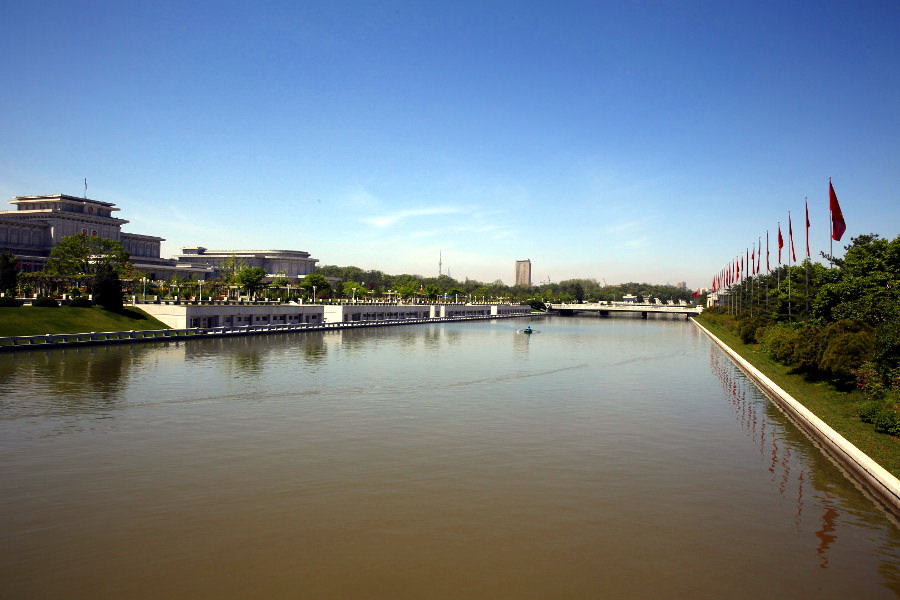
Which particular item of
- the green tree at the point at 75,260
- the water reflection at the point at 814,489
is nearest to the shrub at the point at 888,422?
the water reflection at the point at 814,489

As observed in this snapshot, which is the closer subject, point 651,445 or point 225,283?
point 651,445

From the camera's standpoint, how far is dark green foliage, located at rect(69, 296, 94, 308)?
6719 centimetres

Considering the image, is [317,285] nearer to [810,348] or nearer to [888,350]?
[810,348]

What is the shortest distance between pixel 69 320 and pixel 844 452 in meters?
64.5

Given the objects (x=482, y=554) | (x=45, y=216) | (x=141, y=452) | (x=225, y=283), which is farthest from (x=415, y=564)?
(x=45, y=216)

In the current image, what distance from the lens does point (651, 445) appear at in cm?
2381

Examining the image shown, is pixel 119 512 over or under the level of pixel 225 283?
under

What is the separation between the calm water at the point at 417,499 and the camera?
41.2 feet

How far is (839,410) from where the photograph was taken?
94.1 feet

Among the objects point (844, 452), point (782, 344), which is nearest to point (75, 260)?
point (782, 344)

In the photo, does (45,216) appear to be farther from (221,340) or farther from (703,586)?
(703,586)

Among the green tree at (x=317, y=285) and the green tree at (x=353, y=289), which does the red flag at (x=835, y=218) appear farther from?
the green tree at (x=353, y=289)

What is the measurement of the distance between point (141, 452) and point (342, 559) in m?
11.7

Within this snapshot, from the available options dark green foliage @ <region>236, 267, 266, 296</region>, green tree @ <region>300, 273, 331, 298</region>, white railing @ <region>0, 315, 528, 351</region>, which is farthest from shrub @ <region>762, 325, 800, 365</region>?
green tree @ <region>300, 273, 331, 298</region>
